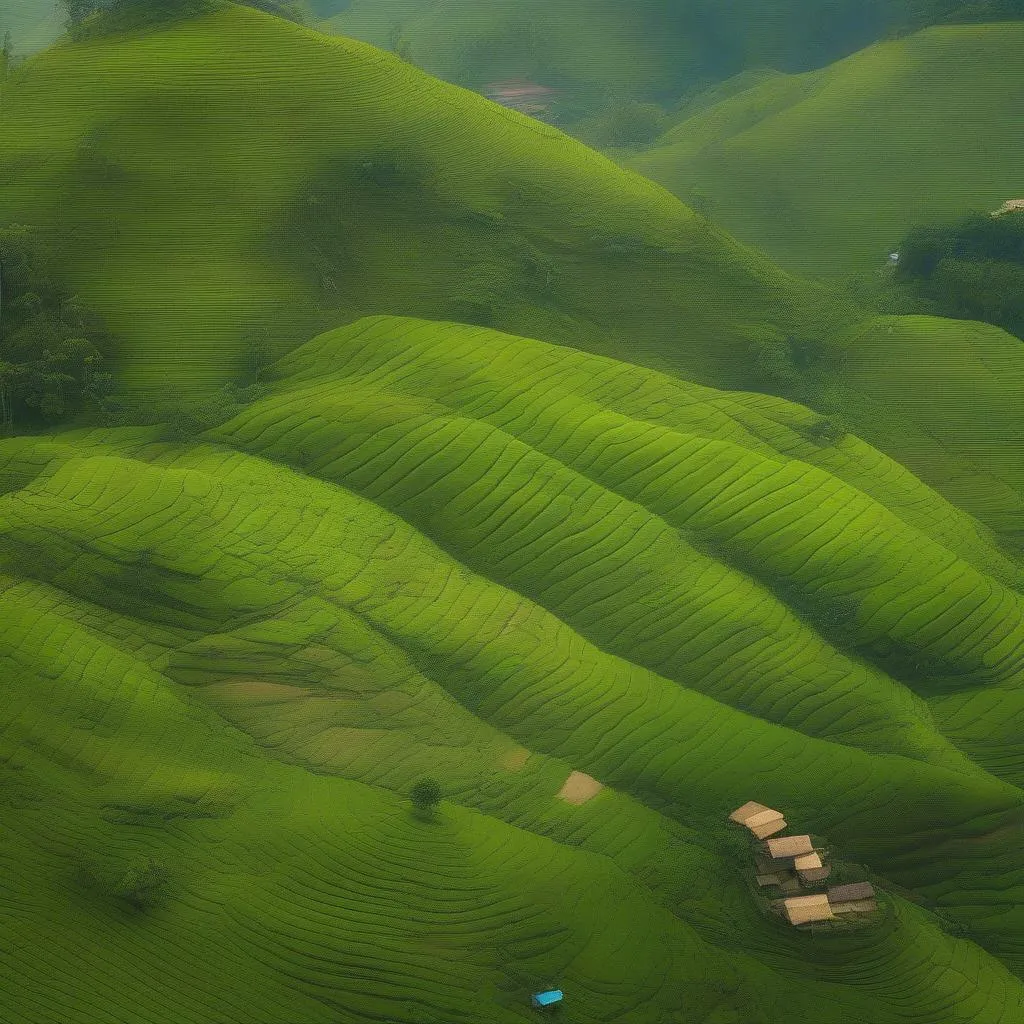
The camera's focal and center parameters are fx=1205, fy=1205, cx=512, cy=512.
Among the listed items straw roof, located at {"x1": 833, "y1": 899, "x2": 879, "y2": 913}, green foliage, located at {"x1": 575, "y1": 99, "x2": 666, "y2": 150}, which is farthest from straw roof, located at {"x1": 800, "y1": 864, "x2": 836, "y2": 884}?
green foliage, located at {"x1": 575, "y1": 99, "x2": 666, "y2": 150}

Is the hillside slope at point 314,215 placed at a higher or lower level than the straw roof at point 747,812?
→ higher

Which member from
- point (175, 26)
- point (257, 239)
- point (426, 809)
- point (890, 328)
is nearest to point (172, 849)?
point (426, 809)

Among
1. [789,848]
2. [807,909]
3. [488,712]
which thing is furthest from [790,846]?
[488,712]

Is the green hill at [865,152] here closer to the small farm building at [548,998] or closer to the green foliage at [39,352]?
the green foliage at [39,352]

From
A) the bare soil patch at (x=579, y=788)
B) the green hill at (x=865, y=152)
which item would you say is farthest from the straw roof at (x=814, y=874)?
the green hill at (x=865, y=152)

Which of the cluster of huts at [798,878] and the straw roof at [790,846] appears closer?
the cluster of huts at [798,878]

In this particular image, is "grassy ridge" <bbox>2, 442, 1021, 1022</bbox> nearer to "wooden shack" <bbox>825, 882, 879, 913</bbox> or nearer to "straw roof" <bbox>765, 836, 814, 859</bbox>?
"wooden shack" <bbox>825, 882, 879, 913</bbox>

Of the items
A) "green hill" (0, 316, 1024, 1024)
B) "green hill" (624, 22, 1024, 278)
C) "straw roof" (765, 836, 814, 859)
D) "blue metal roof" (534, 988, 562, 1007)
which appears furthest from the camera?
"green hill" (624, 22, 1024, 278)
